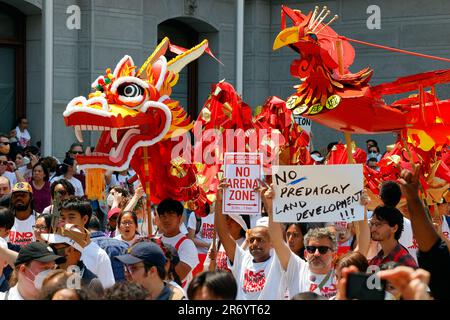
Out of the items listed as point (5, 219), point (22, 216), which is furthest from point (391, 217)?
point (22, 216)

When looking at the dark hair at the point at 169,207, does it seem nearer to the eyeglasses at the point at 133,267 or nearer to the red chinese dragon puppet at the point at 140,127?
the red chinese dragon puppet at the point at 140,127

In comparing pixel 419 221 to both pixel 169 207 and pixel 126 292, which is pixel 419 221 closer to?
pixel 126 292

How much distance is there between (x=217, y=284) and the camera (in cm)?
495

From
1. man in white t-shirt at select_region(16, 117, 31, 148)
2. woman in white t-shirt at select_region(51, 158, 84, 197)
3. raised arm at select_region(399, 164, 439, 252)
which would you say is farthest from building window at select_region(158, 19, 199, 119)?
raised arm at select_region(399, 164, 439, 252)

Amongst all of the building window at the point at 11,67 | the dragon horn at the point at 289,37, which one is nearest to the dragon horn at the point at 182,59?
the dragon horn at the point at 289,37

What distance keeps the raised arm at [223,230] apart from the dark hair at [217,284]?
2.59 metres

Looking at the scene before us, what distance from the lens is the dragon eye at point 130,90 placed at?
9.04 m

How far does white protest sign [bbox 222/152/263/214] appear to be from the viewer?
8188 millimetres

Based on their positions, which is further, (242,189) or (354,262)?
(242,189)

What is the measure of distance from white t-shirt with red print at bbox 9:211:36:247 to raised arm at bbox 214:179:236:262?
6.66 ft

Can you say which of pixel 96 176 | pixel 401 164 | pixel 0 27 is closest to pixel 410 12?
pixel 0 27

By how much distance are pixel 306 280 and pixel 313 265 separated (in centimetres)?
10

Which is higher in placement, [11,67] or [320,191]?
[11,67]
